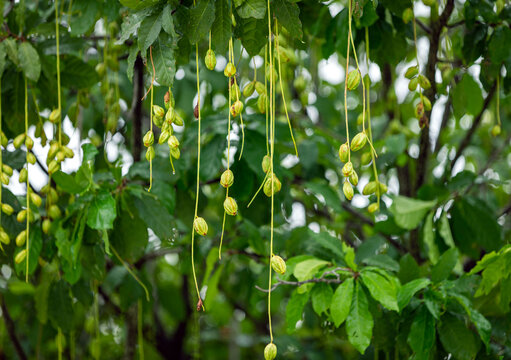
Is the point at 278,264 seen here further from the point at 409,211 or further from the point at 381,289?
the point at 409,211

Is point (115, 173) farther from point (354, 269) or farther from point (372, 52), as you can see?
point (372, 52)

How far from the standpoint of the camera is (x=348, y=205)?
2.23m

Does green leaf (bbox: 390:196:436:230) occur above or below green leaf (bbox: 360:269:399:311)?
above

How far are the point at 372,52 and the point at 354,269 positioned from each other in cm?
61

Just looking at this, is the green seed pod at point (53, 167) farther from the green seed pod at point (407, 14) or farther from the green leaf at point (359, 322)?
the green seed pod at point (407, 14)

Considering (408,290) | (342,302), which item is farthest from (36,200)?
(408,290)

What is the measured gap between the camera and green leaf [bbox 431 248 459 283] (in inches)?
57.9

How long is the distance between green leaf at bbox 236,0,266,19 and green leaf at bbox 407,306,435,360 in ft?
2.56

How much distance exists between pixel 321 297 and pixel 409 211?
513 millimetres

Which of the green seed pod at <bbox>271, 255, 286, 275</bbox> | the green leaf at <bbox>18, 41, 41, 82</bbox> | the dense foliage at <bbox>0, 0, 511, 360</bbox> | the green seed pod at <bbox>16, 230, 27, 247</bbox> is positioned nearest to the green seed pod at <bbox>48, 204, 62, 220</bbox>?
the dense foliage at <bbox>0, 0, 511, 360</bbox>

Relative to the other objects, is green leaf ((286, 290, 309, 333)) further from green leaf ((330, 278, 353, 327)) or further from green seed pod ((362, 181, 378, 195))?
green seed pod ((362, 181, 378, 195))

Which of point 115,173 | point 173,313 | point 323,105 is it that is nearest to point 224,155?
point 115,173

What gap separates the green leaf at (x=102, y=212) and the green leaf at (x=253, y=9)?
569 millimetres

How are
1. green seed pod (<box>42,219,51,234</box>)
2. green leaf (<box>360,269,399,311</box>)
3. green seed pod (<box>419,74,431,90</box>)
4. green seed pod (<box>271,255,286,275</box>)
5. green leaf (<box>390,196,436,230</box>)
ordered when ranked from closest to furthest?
green seed pod (<box>271,255,286,275</box>) < green leaf (<box>360,269,399,311</box>) < green seed pod (<box>419,74,431,90</box>) < green seed pod (<box>42,219,51,234</box>) < green leaf (<box>390,196,436,230</box>)
